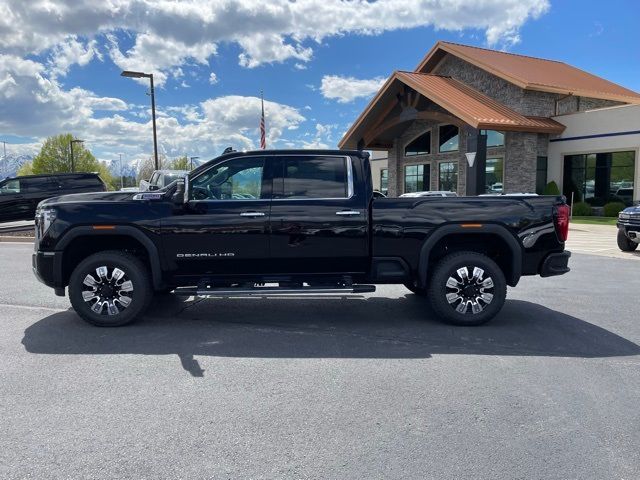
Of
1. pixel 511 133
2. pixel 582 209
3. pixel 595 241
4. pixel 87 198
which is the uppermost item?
pixel 511 133

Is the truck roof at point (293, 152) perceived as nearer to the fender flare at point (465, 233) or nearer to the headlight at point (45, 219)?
the fender flare at point (465, 233)

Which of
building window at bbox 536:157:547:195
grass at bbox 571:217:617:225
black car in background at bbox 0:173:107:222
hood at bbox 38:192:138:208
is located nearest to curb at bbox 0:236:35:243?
black car in background at bbox 0:173:107:222

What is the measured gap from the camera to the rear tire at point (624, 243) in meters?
12.2

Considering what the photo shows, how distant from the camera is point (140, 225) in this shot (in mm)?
5516

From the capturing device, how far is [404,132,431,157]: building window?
29688 mm

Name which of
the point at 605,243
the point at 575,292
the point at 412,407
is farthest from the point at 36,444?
the point at 605,243

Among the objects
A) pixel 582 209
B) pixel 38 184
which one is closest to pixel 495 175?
pixel 582 209

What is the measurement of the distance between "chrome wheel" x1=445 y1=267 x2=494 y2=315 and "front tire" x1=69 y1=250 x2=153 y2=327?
10.9ft

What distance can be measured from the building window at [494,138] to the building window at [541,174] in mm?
1989

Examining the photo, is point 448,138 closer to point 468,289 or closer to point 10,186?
point 10,186

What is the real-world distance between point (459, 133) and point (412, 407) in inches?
996

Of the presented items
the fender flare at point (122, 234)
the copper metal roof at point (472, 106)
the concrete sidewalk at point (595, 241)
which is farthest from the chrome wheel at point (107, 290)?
the copper metal roof at point (472, 106)

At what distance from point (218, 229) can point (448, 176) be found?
2446 cm

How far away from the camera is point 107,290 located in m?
5.60
